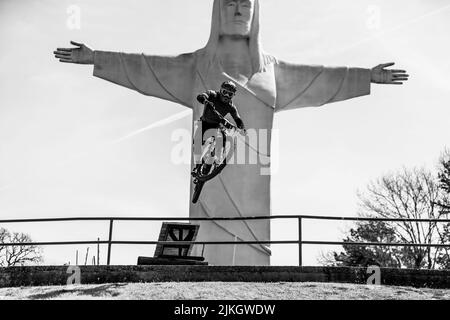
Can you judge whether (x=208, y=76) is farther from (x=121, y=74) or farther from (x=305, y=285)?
(x=305, y=285)

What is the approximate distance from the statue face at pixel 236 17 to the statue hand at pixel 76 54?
373 cm

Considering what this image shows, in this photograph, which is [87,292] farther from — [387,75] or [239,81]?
[387,75]

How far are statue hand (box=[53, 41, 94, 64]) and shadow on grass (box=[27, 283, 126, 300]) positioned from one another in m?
8.70

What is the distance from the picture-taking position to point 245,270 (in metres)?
13.1

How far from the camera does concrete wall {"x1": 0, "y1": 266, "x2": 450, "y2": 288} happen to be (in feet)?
42.6

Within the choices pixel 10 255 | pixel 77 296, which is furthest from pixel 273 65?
pixel 10 255

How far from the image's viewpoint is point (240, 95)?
63.8ft

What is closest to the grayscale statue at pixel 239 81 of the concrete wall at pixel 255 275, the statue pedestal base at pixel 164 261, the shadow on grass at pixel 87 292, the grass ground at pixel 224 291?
the statue pedestal base at pixel 164 261

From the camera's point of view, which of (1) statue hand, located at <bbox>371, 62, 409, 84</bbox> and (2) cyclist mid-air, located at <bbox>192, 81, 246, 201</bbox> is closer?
(2) cyclist mid-air, located at <bbox>192, 81, 246, 201</bbox>

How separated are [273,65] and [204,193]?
14.0 feet

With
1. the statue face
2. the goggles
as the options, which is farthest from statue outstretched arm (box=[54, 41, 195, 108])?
the goggles

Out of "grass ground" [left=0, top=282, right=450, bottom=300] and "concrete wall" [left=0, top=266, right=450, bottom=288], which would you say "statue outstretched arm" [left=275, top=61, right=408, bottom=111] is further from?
"grass ground" [left=0, top=282, right=450, bottom=300]

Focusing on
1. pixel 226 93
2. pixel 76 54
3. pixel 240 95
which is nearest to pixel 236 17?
pixel 240 95
